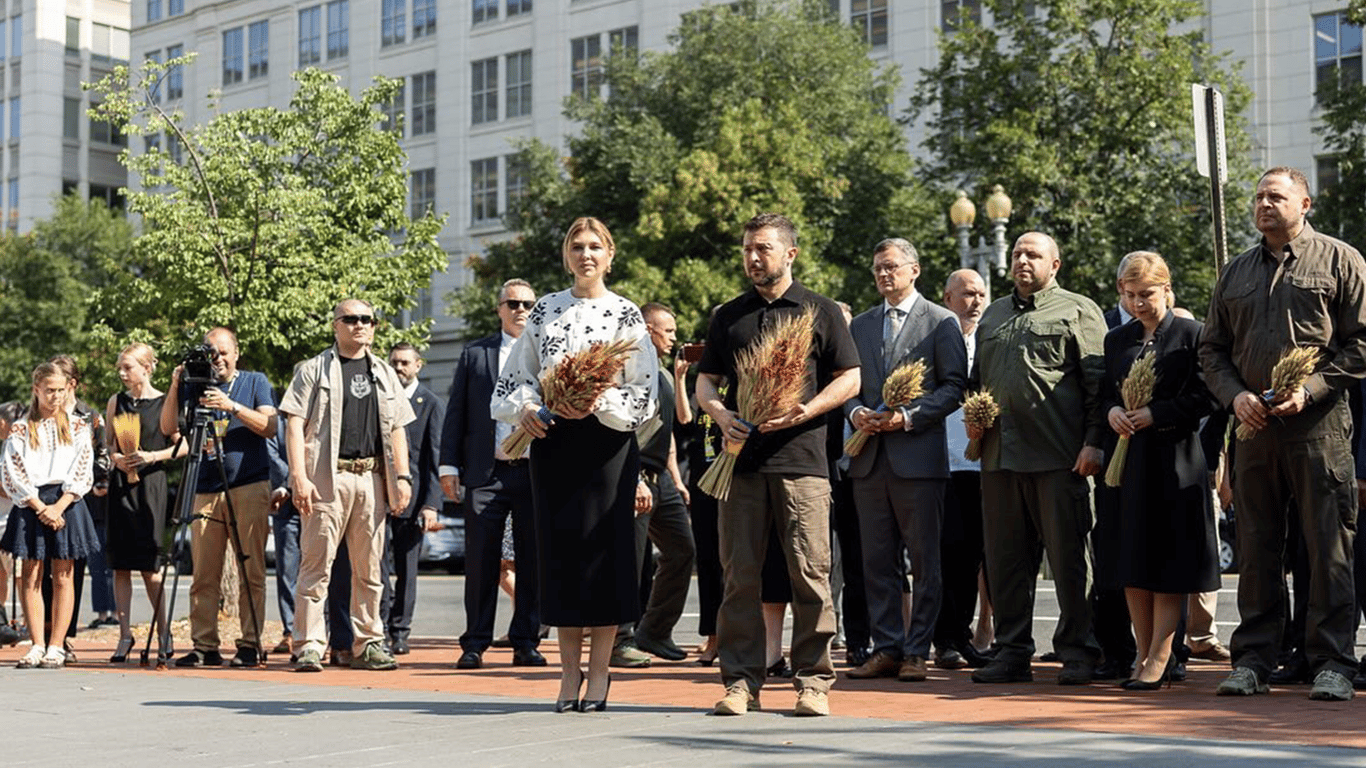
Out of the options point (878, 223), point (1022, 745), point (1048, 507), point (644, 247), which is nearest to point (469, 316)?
point (644, 247)

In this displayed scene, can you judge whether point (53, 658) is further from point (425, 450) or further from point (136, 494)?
point (425, 450)

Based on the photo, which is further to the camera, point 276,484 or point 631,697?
point 276,484

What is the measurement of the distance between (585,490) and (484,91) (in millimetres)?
49882

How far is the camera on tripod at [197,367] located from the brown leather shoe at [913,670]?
4601mm

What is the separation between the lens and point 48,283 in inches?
2069

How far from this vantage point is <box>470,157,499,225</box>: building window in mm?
56125

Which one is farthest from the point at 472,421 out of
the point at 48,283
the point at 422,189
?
the point at 422,189

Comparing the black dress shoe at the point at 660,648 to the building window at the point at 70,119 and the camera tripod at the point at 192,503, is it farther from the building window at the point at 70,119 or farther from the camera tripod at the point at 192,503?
the building window at the point at 70,119

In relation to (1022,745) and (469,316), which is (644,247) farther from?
(1022,745)

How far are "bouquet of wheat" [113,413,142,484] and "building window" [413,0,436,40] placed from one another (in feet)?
155

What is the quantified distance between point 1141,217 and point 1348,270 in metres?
24.1

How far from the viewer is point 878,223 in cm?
3741

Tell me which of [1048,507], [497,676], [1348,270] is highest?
[1348,270]

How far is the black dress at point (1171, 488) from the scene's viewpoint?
8.86m
